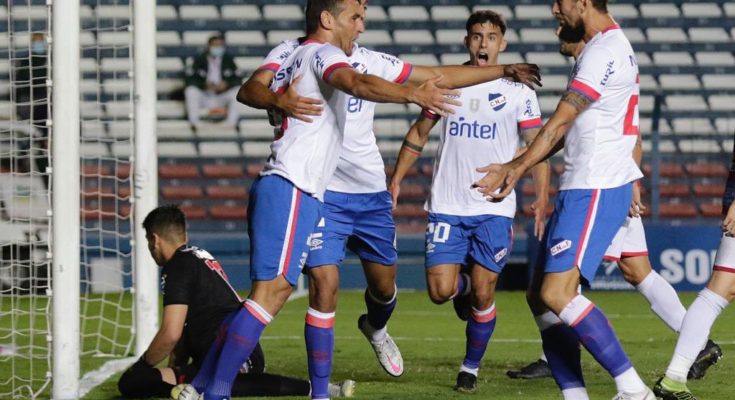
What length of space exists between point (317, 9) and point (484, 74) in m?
0.84

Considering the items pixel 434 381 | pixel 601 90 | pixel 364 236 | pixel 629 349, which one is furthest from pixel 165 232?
pixel 629 349

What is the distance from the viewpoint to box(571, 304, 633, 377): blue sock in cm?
572

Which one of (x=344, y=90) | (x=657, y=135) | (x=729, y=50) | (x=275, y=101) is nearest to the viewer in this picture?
(x=344, y=90)

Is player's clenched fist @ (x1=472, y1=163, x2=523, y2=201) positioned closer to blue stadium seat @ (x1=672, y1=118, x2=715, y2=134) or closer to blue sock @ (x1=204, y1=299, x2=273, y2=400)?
blue sock @ (x1=204, y1=299, x2=273, y2=400)

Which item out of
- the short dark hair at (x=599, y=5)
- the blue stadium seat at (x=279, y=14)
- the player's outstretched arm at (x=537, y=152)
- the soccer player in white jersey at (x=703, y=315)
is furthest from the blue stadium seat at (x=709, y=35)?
the player's outstretched arm at (x=537, y=152)

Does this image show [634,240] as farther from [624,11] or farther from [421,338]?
[624,11]

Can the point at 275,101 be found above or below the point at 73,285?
above

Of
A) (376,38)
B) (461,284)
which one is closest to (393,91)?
(461,284)

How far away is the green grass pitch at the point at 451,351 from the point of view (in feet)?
23.7

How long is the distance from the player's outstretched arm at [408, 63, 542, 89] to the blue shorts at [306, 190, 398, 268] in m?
1.12

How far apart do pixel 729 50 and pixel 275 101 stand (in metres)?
14.5

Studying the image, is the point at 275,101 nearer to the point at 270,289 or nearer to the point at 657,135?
the point at 270,289

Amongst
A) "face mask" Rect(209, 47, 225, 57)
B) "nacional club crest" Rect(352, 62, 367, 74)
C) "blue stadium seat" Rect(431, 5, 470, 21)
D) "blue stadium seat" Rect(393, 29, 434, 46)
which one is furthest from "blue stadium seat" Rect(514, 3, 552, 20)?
"nacional club crest" Rect(352, 62, 367, 74)

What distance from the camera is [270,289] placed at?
5723 mm
